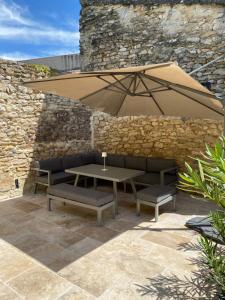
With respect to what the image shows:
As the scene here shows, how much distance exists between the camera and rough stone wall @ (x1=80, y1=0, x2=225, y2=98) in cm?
579

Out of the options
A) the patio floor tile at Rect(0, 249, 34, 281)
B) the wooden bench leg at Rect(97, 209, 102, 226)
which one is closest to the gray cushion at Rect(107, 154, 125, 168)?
the wooden bench leg at Rect(97, 209, 102, 226)

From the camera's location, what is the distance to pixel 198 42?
235 inches

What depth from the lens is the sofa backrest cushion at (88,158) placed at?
22.0ft

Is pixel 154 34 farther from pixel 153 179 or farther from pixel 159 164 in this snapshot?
pixel 153 179

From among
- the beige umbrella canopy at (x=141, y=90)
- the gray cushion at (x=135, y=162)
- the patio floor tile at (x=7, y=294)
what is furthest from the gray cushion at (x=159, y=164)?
the patio floor tile at (x=7, y=294)

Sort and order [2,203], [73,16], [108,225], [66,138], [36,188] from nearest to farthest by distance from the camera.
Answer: [108,225] < [2,203] < [36,188] < [66,138] < [73,16]

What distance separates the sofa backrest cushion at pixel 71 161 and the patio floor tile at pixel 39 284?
11.5 feet

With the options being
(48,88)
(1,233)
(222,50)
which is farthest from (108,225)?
(222,50)

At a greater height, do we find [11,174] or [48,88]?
[48,88]

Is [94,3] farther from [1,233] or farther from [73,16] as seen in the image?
[1,233]

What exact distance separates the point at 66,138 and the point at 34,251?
3.79 metres

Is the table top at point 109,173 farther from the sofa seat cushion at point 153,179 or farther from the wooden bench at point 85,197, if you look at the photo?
the sofa seat cushion at point 153,179

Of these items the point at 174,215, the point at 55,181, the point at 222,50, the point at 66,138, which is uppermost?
the point at 222,50

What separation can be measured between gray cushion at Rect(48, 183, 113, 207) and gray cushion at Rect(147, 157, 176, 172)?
199 cm
